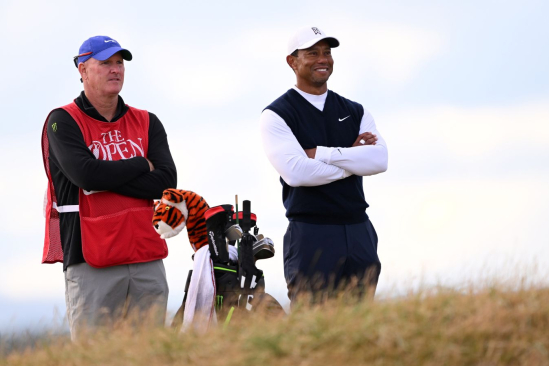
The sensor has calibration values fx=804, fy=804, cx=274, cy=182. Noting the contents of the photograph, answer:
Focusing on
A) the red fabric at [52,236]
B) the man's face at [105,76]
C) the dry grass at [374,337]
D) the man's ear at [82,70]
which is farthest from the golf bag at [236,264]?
the man's ear at [82,70]

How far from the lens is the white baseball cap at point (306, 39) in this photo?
24.4ft

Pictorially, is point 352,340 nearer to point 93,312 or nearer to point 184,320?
point 184,320

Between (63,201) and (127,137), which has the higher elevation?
(127,137)

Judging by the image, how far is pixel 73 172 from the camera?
7008 millimetres

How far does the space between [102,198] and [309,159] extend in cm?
189

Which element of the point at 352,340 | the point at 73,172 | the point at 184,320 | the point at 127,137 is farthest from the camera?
the point at 127,137

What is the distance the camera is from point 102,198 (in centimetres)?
720

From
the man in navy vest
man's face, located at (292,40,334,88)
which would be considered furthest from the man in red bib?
man's face, located at (292,40,334,88)

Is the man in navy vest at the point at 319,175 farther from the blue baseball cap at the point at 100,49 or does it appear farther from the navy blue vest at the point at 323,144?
the blue baseball cap at the point at 100,49

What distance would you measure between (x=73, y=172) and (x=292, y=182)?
191cm

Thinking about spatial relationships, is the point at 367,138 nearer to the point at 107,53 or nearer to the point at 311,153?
the point at 311,153

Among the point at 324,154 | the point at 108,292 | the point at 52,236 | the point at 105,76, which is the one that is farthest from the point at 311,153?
the point at 52,236

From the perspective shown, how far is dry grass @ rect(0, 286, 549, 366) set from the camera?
518 centimetres

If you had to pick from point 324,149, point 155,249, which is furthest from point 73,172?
point 324,149
